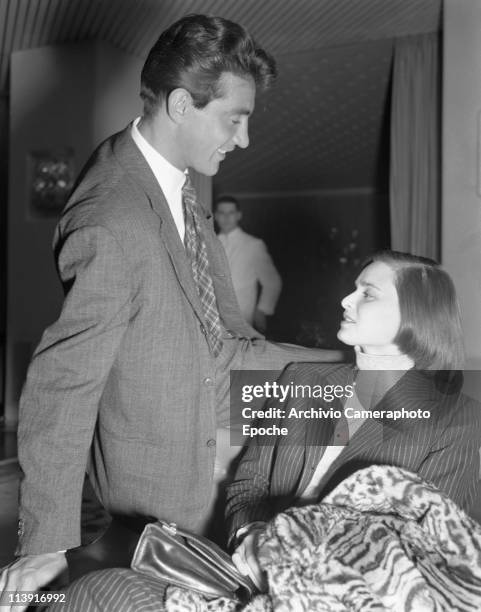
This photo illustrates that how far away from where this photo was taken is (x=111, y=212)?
134cm

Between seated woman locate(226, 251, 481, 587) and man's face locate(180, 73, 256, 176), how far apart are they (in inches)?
16.9

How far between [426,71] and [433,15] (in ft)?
1.29

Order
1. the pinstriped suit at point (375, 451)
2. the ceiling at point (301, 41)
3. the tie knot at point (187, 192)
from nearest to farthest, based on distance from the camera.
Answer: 1. the pinstriped suit at point (375, 451)
2. the tie knot at point (187, 192)
3. the ceiling at point (301, 41)

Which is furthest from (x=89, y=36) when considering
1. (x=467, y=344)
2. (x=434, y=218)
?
(x=467, y=344)

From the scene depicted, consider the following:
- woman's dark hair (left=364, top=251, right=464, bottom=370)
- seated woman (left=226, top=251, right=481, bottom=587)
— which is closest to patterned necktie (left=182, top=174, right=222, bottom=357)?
seated woman (left=226, top=251, right=481, bottom=587)

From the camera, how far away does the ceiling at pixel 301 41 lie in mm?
4270

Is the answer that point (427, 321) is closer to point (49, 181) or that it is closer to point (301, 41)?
point (301, 41)

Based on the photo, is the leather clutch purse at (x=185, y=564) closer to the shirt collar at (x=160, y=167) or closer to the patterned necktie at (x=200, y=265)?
the patterned necktie at (x=200, y=265)

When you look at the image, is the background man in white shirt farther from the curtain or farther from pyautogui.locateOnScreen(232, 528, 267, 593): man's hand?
pyautogui.locateOnScreen(232, 528, 267, 593): man's hand

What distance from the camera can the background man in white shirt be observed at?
4.80m

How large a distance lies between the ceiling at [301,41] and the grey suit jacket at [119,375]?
313cm

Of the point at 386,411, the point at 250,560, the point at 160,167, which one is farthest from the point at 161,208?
the point at 250,560

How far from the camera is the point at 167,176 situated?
1.61 meters

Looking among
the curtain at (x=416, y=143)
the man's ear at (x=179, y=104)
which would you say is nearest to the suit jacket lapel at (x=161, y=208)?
the man's ear at (x=179, y=104)
